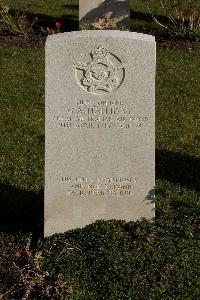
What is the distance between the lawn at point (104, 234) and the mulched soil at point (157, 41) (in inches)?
94.0

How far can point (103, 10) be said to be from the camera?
40.8ft

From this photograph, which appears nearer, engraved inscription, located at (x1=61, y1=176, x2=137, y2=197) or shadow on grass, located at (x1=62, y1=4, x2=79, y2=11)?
engraved inscription, located at (x1=61, y1=176, x2=137, y2=197)

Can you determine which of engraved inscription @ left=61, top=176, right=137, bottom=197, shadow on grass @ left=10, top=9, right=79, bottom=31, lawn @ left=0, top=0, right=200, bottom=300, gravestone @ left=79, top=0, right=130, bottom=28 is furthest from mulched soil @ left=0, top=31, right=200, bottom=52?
engraved inscription @ left=61, top=176, right=137, bottom=197

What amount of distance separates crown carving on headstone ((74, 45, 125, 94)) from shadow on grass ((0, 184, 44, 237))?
4.90ft

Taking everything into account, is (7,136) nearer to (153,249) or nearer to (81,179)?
(81,179)

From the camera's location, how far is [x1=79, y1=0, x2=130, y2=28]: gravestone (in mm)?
12398

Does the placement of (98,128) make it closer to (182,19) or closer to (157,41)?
(157,41)

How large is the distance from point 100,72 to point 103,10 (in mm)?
7117

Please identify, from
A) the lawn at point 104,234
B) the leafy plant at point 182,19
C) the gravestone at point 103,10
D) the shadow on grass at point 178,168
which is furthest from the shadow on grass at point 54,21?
the shadow on grass at point 178,168

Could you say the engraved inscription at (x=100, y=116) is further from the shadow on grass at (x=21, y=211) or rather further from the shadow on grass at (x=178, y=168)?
the shadow on grass at (x=178, y=168)

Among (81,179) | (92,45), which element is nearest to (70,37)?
(92,45)

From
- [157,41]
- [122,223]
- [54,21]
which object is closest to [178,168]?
[122,223]

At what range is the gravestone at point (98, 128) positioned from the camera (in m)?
5.53

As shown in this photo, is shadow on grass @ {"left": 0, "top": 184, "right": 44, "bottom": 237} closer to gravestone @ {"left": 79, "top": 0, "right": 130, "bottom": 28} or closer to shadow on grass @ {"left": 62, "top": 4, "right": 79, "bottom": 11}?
gravestone @ {"left": 79, "top": 0, "right": 130, "bottom": 28}
